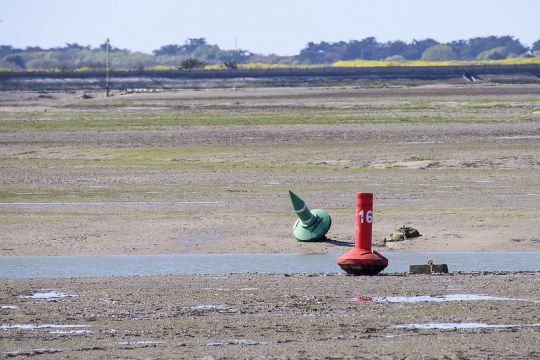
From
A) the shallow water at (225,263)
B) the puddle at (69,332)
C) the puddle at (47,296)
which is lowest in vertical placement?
the shallow water at (225,263)

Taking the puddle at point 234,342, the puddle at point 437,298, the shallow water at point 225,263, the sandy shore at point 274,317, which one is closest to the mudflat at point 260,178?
the shallow water at point 225,263

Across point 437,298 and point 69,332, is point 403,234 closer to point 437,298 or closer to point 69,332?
point 437,298

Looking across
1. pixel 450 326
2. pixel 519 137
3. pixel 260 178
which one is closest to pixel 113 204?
pixel 260 178

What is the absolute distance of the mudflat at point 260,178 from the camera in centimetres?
1944

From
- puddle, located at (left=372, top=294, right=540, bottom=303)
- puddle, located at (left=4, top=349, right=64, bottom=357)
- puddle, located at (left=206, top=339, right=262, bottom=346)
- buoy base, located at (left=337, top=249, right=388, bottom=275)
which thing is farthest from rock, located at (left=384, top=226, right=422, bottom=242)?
puddle, located at (left=4, top=349, right=64, bottom=357)

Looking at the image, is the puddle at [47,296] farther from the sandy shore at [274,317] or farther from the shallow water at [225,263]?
the shallow water at [225,263]

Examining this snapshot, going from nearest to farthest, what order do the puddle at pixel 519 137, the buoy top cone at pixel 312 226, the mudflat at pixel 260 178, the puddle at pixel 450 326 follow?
the puddle at pixel 450 326
the buoy top cone at pixel 312 226
the mudflat at pixel 260 178
the puddle at pixel 519 137

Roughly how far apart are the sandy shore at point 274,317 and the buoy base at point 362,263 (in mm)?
186

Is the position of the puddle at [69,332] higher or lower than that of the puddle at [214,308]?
higher

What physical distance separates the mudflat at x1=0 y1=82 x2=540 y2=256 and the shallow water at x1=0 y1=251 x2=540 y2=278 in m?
0.54

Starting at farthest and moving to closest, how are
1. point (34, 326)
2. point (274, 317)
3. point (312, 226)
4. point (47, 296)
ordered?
point (312, 226) → point (47, 296) → point (274, 317) → point (34, 326)

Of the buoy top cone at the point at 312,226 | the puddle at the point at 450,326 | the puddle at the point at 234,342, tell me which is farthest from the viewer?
the buoy top cone at the point at 312,226

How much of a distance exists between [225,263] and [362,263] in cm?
321

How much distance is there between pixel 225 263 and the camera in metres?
17.1
